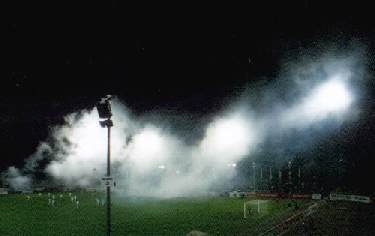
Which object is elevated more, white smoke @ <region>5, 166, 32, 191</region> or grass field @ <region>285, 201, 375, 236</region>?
white smoke @ <region>5, 166, 32, 191</region>

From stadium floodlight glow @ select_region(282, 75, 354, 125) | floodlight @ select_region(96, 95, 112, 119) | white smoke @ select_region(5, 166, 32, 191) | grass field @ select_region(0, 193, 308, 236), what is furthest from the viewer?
white smoke @ select_region(5, 166, 32, 191)

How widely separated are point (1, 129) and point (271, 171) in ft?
195

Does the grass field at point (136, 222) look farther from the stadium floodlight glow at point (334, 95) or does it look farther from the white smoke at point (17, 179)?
the white smoke at point (17, 179)

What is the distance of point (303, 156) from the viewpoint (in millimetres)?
79125

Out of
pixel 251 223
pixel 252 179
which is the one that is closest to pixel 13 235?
pixel 251 223

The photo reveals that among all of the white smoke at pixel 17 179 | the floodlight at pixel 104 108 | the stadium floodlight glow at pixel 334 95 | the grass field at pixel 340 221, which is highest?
the stadium floodlight glow at pixel 334 95

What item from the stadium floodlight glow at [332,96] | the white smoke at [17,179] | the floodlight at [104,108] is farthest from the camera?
the white smoke at [17,179]

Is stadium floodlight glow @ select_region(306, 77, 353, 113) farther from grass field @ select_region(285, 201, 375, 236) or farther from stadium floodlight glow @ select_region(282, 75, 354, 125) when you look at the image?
grass field @ select_region(285, 201, 375, 236)

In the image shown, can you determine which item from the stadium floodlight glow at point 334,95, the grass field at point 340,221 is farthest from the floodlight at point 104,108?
the stadium floodlight glow at point 334,95

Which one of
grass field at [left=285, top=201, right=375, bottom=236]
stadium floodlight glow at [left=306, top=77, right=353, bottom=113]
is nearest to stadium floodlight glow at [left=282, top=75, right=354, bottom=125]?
stadium floodlight glow at [left=306, top=77, right=353, bottom=113]

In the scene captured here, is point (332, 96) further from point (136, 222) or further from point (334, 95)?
point (136, 222)

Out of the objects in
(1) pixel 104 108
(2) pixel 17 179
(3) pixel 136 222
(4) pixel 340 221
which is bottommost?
(4) pixel 340 221

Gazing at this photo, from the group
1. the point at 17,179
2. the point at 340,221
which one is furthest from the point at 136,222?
the point at 17,179

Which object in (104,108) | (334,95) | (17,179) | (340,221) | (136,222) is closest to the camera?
(104,108)
